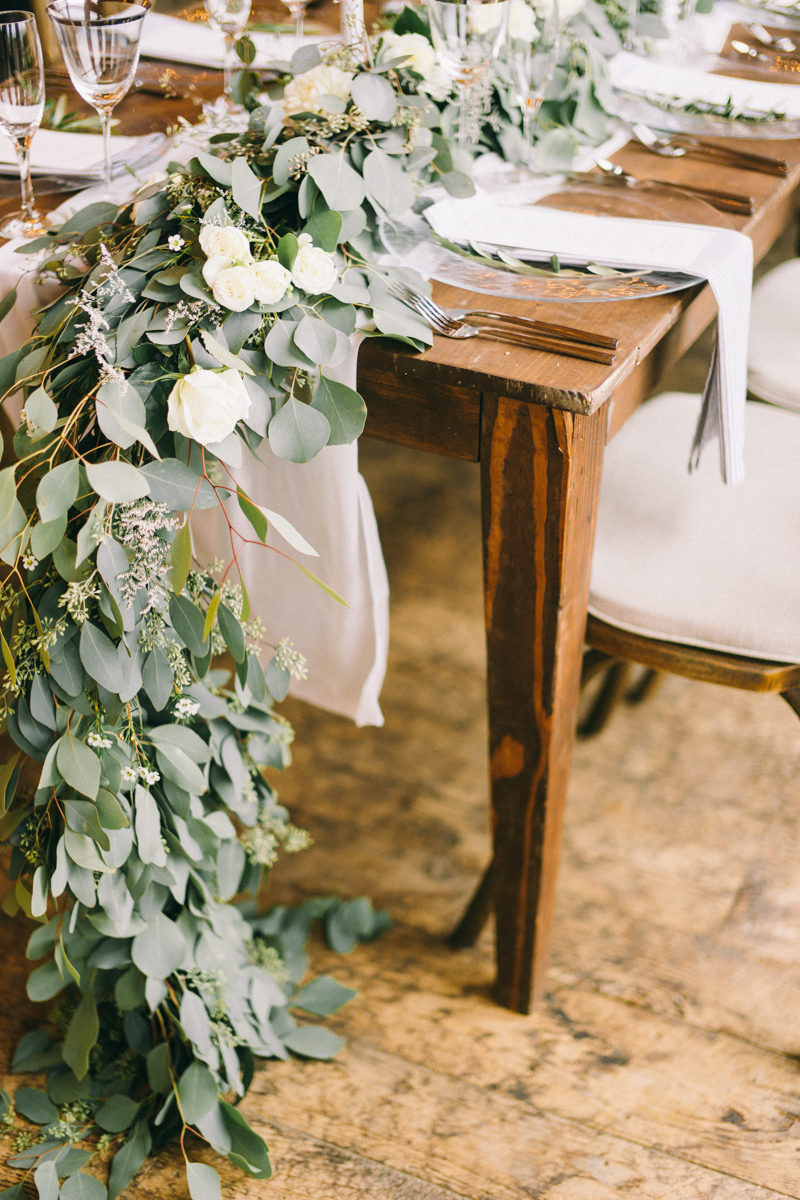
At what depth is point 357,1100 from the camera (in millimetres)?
1158

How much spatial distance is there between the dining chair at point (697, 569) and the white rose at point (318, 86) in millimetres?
524

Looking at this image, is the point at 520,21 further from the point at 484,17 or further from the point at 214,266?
the point at 214,266

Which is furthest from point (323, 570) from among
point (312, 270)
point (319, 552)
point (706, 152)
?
point (706, 152)

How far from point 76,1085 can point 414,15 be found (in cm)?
122

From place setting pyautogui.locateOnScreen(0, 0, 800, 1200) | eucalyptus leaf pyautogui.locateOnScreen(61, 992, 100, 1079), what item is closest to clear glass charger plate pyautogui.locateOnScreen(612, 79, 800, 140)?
place setting pyautogui.locateOnScreen(0, 0, 800, 1200)

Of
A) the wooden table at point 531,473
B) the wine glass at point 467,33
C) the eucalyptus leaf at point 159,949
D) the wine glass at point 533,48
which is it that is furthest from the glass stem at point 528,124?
the eucalyptus leaf at point 159,949

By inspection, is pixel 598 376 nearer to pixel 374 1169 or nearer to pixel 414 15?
pixel 414 15

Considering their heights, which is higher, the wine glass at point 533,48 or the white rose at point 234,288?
the wine glass at point 533,48

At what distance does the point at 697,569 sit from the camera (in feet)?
3.60

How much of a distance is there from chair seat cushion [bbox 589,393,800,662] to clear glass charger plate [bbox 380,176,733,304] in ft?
0.96

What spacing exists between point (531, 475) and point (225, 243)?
307 mm

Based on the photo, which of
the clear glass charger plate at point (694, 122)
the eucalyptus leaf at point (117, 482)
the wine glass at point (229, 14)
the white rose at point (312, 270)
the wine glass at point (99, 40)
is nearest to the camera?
the eucalyptus leaf at point (117, 482)

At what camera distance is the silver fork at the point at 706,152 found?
1.22 meters

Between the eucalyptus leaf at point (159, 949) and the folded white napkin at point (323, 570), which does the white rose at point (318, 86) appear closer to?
the folded white napkin at point (323, 570)
